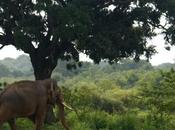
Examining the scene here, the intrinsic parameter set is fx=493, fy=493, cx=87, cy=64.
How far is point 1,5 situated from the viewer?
17938 millimetres

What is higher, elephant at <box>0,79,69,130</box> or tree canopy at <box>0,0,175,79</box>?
tree canopy at <box>0,0,175,79</box>

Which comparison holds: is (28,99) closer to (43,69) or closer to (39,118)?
(39,118)

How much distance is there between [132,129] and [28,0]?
19.2ft

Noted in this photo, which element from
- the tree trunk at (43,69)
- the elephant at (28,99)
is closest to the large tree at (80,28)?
the tree trunk at (43,69)

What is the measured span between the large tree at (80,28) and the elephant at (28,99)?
450 cm

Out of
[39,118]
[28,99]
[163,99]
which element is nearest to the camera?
[28,99]

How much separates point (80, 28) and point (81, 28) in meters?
0.06

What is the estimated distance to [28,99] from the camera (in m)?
11.1

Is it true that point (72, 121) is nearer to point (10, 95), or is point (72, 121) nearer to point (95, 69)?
point (10, 95)

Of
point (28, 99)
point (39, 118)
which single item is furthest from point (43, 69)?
point (28, 99)

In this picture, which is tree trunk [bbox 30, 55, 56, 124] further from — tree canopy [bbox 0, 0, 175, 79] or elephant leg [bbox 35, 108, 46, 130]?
elephant leg [bbox 35, 108, 46, 130]

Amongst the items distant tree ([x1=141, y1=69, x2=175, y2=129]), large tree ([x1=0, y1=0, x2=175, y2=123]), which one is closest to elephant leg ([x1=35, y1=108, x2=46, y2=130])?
large tree ([x1=0, y1=0, x2=175, y2=123])

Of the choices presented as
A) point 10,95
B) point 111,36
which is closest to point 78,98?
point 111,36

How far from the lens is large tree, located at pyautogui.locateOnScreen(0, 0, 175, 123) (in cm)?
1623
